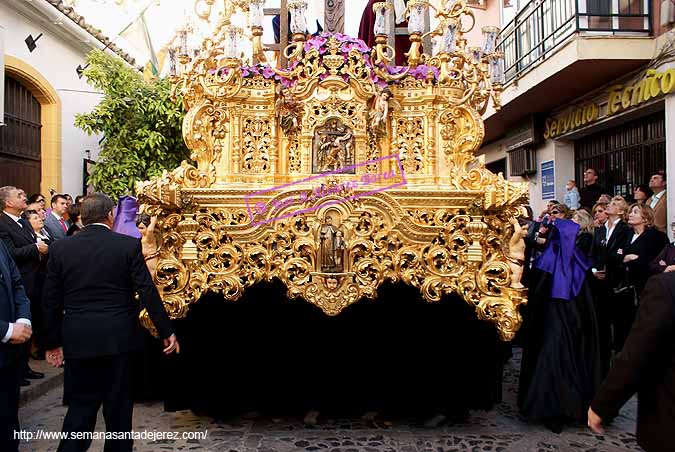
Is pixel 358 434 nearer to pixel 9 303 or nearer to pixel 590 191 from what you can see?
pixel 9 303

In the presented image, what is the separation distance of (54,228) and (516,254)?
526cm

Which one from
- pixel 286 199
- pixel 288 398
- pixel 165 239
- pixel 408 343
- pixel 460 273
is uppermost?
pixel 286 199

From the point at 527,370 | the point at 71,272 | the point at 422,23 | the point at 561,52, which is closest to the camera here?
the point at 71,272

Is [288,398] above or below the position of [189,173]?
below

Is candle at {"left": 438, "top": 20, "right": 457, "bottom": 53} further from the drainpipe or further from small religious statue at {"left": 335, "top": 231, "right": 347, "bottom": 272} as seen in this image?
the drainpipe

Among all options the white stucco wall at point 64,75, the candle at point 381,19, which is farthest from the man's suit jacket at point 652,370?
the white stucco wall at point 64,75

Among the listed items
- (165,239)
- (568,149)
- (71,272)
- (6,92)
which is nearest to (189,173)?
(165,239)

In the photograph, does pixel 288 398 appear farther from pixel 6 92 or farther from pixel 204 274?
pixel 6 92

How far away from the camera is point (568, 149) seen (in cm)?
1115

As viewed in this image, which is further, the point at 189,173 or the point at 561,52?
the point at 561,52

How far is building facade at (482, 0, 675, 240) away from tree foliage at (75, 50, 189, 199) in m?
6.01

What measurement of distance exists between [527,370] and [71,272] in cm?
330

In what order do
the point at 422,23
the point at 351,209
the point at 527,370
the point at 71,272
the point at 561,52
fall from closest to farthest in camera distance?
the point at 71,272, the point at 351,209, the point at 422,23, the point at 527,370, the point at 561,52

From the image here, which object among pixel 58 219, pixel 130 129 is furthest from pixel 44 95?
pixel 58 219
